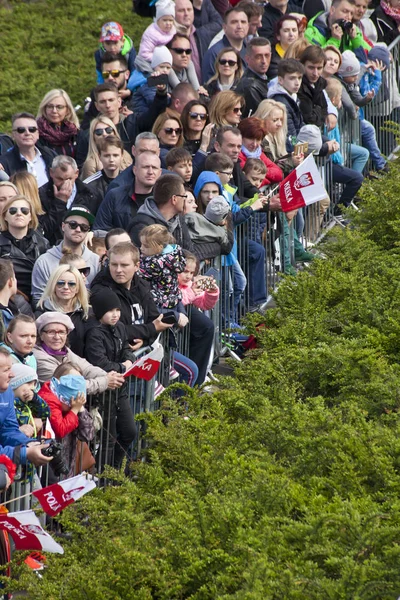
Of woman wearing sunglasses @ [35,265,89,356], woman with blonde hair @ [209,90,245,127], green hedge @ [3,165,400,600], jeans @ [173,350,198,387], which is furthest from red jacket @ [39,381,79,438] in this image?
woman with blonde hair @ [209,90,245,127]

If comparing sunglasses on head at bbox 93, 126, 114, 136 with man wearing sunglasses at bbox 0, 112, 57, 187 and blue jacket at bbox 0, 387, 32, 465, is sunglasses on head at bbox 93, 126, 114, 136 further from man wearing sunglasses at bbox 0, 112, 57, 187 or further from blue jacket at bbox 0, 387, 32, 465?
blue jacket at bbox 0, 387, 32, 465

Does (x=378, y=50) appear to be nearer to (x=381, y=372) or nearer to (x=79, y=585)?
(x=381, y=372)

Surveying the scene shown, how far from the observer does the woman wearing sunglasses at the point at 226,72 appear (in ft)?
51.3

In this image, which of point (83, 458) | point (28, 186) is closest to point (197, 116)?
point (28, 186)

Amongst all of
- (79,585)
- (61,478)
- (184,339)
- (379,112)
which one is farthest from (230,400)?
(379,112)

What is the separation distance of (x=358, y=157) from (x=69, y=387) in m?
8.77

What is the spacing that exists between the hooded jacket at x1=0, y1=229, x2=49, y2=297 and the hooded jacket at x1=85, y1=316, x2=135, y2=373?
1.21 m

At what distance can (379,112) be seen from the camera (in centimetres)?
1852

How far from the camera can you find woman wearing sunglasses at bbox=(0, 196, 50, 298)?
1112cm

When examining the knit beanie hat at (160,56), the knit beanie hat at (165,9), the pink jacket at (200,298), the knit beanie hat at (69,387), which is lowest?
the knit beanie hat at (69,387)

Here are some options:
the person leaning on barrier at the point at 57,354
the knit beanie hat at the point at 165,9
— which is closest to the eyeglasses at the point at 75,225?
the person leaning on barrier at the point at 57,354

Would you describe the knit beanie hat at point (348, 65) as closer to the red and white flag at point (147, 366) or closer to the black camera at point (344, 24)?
the black camera at point (344, 24)

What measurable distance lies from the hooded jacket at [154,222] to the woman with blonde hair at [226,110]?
2.43 m

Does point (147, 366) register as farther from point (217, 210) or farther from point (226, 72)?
point (226, 72)
